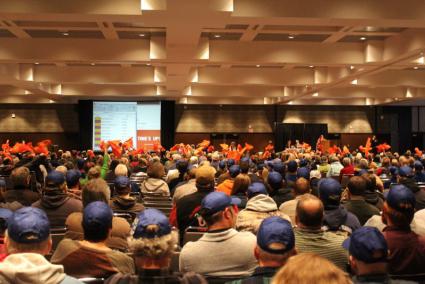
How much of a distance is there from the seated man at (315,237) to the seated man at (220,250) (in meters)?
0.40

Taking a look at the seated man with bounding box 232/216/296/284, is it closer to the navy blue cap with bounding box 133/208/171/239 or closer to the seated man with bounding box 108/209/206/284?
the seated man with bounding box 108/209/206/284

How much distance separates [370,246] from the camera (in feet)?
7.93

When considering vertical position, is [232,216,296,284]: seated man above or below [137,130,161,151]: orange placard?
below

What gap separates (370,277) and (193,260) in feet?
3.93

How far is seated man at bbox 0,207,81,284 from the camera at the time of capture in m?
2.25

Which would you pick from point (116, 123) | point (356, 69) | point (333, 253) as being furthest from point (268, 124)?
point (333, 253)

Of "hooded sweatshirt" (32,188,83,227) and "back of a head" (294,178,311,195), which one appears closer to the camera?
"hooded sweatshirt" (32,188,83,227)

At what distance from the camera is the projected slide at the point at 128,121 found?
2548 centimetres

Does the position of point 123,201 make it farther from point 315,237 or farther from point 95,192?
point 315,237

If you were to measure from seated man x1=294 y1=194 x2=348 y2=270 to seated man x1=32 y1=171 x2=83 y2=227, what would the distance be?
2.67 metres

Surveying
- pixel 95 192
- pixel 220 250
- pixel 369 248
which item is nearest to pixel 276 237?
pixel 369 248

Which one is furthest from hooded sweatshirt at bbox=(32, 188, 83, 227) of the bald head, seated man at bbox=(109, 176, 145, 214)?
the bald head

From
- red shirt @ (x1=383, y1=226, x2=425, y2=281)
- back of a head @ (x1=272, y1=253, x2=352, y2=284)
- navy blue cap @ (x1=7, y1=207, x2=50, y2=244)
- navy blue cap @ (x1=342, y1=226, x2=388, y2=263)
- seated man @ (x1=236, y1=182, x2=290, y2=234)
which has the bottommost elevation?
red shirt @ (x1=383, y1=226, x2=425, y2=281)

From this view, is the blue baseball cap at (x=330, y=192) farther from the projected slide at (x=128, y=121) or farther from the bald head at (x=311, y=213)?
the projected slide at (x=128, y=121)
